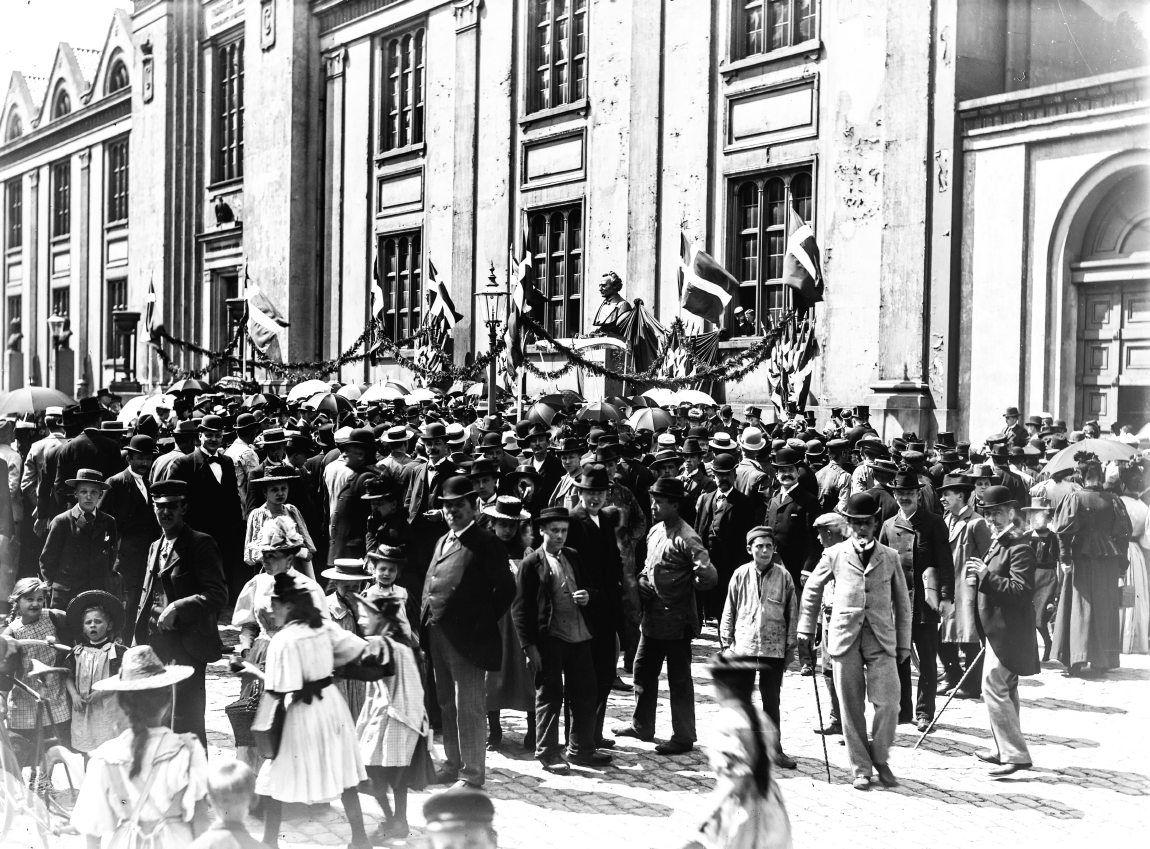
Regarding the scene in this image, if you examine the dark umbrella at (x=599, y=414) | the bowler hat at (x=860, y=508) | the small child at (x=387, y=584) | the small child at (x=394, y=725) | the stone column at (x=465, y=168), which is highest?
the stone column at (x=465, y=168)

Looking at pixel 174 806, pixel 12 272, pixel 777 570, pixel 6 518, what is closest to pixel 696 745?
pixel 777 570

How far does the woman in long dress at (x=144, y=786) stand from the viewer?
5.17 m

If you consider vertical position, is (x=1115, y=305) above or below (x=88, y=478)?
above

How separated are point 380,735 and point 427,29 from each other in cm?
2518

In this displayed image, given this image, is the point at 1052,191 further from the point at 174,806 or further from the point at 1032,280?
the point at 174,806

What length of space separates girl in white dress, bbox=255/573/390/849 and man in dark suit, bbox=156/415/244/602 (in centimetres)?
494

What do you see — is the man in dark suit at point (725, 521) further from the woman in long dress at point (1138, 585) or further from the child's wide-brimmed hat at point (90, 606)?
the child's wide-brimmed hat at point (90, 606)

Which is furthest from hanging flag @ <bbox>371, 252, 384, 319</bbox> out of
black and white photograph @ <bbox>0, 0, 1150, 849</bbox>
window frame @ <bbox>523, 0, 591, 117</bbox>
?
window frame @ <bbox>523, 0, 591, 117</bbox>

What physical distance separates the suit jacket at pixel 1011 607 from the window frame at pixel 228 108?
104 ft

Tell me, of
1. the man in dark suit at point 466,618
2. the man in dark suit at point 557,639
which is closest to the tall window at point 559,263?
the man in dark suit at point 557,639

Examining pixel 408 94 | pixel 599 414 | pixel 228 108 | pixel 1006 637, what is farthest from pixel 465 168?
pixel 1006 637

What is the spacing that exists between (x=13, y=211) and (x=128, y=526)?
149ft

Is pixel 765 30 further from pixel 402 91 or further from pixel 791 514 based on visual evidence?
pixel 791 514

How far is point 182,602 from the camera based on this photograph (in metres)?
7.82
